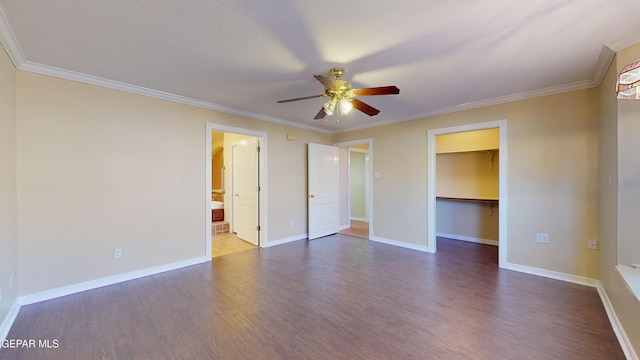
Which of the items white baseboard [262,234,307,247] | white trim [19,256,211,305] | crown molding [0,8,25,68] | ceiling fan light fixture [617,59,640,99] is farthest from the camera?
white baseboard [262,234,307,247]

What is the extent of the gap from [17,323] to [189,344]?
1.66m

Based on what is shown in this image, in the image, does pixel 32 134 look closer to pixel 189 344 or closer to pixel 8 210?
pixel 8 210

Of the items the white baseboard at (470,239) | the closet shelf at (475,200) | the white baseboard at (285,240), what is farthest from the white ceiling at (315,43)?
the white baseboard at (470,239)

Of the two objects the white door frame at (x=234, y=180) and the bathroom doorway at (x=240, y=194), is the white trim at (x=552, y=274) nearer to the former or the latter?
the bathroom doorway at (x=240, y=194)

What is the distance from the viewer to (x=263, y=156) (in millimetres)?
4715

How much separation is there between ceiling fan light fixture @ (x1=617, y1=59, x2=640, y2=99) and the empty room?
1 centimetres

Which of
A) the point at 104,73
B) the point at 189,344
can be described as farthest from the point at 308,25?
the point at 189,344

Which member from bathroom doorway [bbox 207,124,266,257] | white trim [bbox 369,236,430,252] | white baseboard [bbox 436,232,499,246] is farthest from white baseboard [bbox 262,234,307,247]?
white baseboard [bbox 436,232,499,246]

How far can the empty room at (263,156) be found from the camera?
1902 millimetres

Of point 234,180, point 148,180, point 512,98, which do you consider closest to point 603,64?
point 512,98

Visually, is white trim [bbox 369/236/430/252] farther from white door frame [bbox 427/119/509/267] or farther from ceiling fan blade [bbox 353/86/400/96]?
ceiling fan blade [bbox 353/86/400/96]

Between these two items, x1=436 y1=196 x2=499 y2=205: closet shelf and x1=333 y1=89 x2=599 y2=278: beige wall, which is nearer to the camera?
x1=333 y1=89 x2=599 y2=278: beige wall

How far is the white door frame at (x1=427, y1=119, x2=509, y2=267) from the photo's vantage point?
361 centimetres

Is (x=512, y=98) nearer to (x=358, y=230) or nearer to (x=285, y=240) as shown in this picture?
(x=358, y=230)
